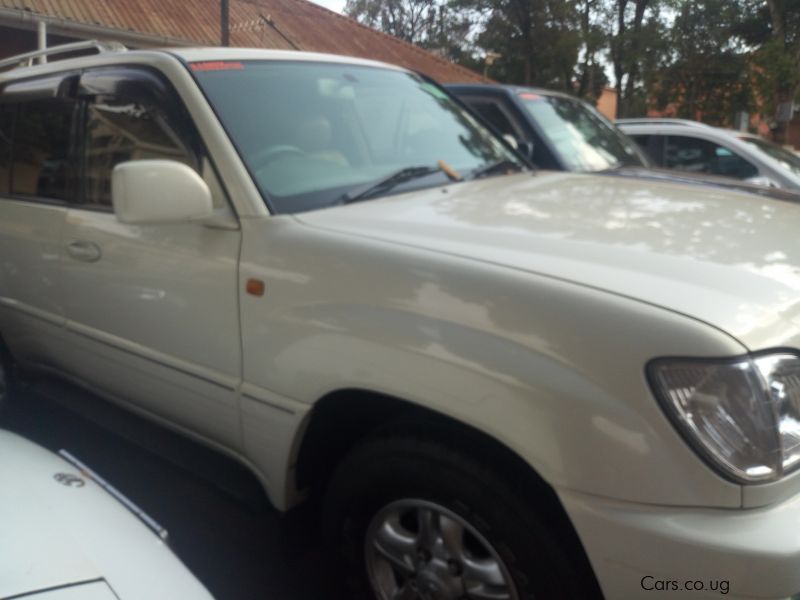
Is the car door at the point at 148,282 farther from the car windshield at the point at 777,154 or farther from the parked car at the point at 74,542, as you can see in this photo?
the car windshield at the point at 777,154

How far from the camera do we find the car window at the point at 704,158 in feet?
25.1

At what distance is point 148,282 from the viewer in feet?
8.82

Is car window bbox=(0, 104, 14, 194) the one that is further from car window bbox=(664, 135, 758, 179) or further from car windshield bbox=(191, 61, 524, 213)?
→ car window bbox=(664, 135, 758, 179)

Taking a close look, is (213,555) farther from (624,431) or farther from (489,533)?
(624,431)

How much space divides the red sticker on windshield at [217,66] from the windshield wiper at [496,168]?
0.98 meters

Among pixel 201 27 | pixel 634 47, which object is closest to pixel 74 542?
pixel 201 27

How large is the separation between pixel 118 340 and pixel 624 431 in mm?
1961

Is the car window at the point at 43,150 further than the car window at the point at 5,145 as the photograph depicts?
No

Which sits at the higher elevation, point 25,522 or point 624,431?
point 624,431

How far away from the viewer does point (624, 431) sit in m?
1.63

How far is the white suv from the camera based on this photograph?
1618 millimetres

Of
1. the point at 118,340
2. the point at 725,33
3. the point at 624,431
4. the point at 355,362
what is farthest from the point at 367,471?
the point at 725,33

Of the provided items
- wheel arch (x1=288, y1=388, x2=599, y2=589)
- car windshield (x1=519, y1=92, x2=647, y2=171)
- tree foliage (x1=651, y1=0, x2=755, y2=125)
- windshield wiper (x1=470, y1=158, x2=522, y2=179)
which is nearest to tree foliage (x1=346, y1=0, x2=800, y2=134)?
tree foliage (x1=651, y1=0, x2=755, y2=125)

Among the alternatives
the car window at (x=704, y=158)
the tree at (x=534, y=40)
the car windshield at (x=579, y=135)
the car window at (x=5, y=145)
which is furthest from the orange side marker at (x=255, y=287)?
the tree at (x=534, y=40)
